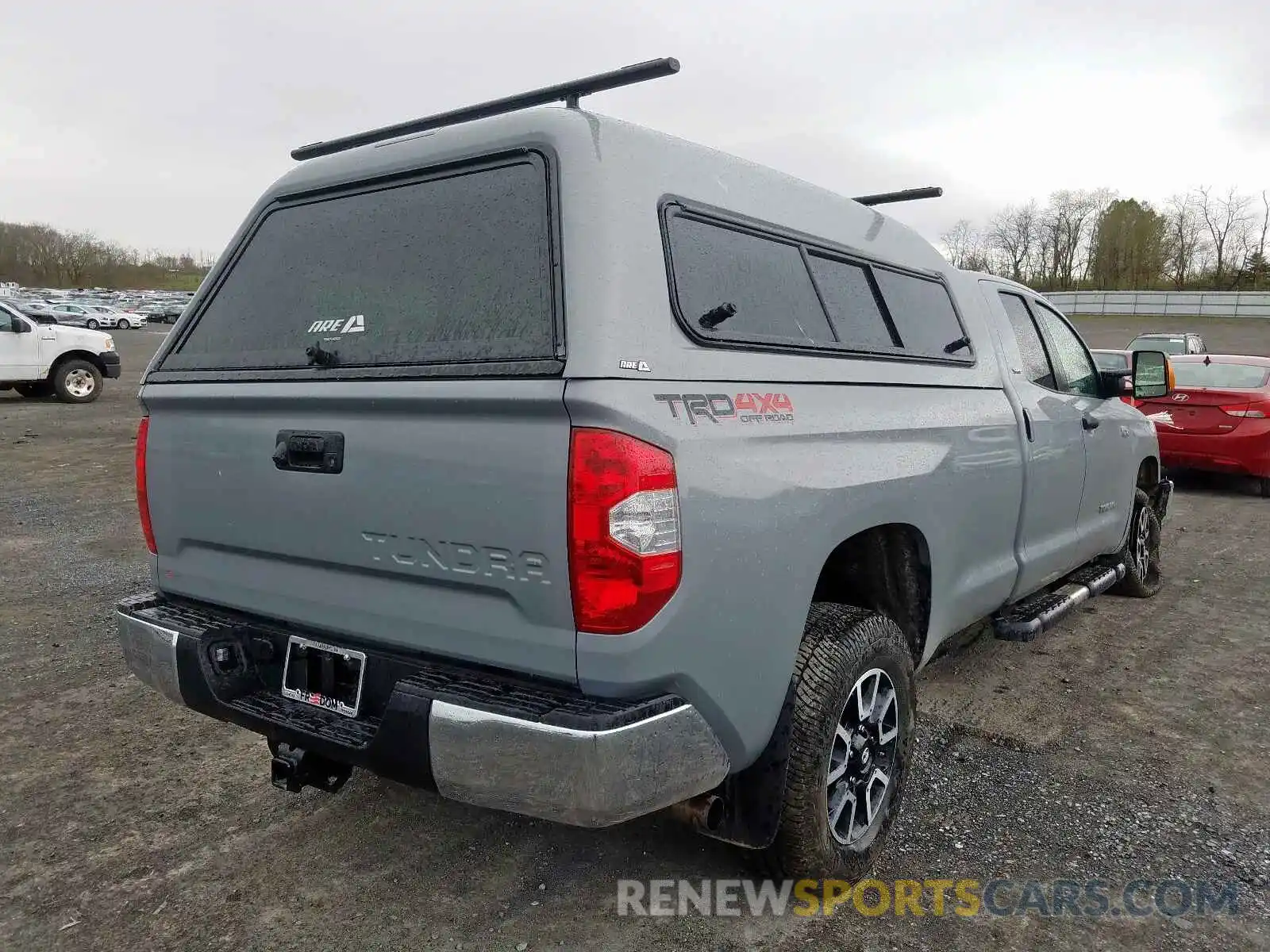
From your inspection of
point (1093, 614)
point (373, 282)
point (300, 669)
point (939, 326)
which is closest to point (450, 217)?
point (373, 282)

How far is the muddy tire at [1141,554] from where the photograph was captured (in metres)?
5.47

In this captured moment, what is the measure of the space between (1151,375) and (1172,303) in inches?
2329

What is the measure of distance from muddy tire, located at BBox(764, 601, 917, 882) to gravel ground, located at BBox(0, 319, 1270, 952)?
0.17 m

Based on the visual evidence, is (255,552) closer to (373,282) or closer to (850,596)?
(373,282)

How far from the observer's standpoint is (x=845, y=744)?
2.66 meters

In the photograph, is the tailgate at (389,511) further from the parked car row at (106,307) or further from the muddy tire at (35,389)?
the parked car row at (106,307)

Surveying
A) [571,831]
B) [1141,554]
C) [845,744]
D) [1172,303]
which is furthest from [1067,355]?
[1172,303]

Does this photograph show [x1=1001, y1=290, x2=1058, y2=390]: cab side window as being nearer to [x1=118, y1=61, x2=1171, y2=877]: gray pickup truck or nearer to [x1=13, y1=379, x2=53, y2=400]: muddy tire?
[x1=118, y1=61, x2=1171, y2=877]: gray pickup truck

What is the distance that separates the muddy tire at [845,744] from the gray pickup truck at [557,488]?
11mm

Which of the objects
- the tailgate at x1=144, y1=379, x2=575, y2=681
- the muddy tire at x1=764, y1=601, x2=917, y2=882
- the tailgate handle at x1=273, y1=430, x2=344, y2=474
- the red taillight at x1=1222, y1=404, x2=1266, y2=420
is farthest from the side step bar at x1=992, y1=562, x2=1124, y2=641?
the red taillight at x1=1222, y1=404, x2=1266, y2=420

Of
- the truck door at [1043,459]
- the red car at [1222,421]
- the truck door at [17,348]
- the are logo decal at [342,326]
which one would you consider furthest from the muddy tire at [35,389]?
the red car at [1222,421]

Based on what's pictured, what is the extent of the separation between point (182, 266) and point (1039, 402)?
12440cm

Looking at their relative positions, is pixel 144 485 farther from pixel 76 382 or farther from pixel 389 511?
Answer: pixel 76 382

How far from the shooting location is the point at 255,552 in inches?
101
